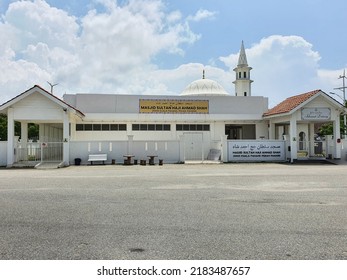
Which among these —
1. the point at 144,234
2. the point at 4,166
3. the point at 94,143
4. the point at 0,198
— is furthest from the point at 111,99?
the point at 144,234

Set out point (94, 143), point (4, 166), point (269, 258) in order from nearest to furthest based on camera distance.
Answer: point (269, 258) < point (4, 166) < point (94, 143)

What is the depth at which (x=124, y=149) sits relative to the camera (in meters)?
26.1

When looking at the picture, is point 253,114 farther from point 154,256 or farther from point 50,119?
point 154,256

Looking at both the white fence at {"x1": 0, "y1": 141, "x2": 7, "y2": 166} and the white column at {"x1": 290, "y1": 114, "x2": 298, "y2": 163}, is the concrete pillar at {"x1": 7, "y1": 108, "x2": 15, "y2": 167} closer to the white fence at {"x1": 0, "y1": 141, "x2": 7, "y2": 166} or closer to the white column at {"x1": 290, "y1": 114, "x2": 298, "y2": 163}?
the white fence at {"x1": 0, "y1": 141, "x2": 7, "y2": 166}

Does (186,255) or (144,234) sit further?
(144,234)

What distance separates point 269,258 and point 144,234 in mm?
2152

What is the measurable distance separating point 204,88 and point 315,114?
1728 cm

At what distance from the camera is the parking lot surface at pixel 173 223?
517 cm

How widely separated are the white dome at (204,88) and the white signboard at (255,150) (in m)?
15.4

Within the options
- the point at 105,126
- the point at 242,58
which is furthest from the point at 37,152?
the point at 242,58

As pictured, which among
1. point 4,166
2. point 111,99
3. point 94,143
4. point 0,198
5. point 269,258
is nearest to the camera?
point 269,258

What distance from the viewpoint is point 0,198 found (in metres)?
9.88

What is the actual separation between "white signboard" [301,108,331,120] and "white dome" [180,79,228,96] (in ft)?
50.8

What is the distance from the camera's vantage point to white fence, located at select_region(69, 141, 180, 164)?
25141mm
